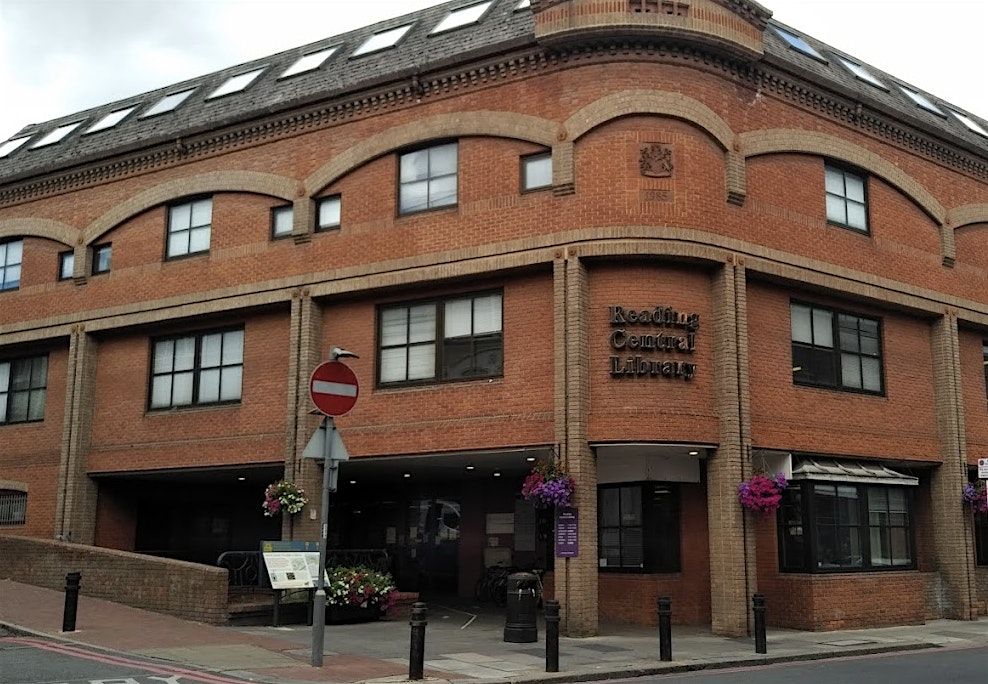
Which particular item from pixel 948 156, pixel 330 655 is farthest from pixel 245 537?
pixel 948 156

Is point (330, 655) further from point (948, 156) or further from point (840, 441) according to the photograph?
point (948, 156)

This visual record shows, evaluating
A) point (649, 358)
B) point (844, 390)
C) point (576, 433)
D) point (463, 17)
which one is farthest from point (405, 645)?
point (463, 17)

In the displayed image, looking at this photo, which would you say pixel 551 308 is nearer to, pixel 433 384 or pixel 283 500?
pixel 433 384

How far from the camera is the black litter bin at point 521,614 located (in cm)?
1742

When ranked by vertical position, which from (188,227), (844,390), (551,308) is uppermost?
(188,227)

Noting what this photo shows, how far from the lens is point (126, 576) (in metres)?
19.7

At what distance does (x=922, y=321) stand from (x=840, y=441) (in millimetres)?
4572

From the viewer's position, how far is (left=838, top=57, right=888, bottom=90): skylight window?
88.7ft

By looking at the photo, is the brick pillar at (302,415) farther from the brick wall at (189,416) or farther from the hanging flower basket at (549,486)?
the hanging flower basket at (549,486)

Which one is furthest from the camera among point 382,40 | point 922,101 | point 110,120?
point 110,120

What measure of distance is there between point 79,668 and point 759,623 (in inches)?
383

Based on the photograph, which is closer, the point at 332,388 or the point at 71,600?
the point at 332,388

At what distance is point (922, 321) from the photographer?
2436 centimetres

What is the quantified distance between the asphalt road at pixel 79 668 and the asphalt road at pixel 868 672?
18.7 ft
